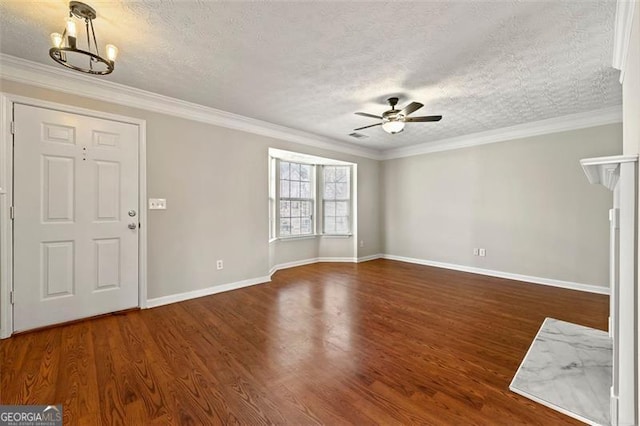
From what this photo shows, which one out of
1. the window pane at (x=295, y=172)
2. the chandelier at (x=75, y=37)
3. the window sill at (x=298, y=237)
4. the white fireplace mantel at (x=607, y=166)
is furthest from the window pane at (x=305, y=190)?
the white fireplace mantel at (x=607, y=166)

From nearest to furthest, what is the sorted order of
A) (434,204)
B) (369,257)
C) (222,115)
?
1. (222,115)
2. (434,204)
3. (369,257)

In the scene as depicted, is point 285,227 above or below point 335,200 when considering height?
below

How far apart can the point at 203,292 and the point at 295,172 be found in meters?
3.09

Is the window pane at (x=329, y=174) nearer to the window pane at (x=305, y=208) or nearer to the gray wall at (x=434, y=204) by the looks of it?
the gray wall at (x=434, y=204)

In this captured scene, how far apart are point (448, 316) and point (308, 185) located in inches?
154

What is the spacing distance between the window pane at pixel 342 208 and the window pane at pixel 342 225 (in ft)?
0.32

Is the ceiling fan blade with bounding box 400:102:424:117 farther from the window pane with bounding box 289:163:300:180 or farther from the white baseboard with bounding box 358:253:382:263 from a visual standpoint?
the white baseboard with bounding box 358:253:382:263

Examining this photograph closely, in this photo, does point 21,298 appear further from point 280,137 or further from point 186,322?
point 280,137

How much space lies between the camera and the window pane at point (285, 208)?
5.59m

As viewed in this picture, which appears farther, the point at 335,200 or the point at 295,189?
the point at 335,200

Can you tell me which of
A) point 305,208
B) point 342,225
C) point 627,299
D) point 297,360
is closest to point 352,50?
point 627,299

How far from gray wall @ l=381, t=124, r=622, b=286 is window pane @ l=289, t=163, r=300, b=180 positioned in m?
2.31

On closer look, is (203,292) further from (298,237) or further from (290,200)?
(290,200)

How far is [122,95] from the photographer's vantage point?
10.0 ft
